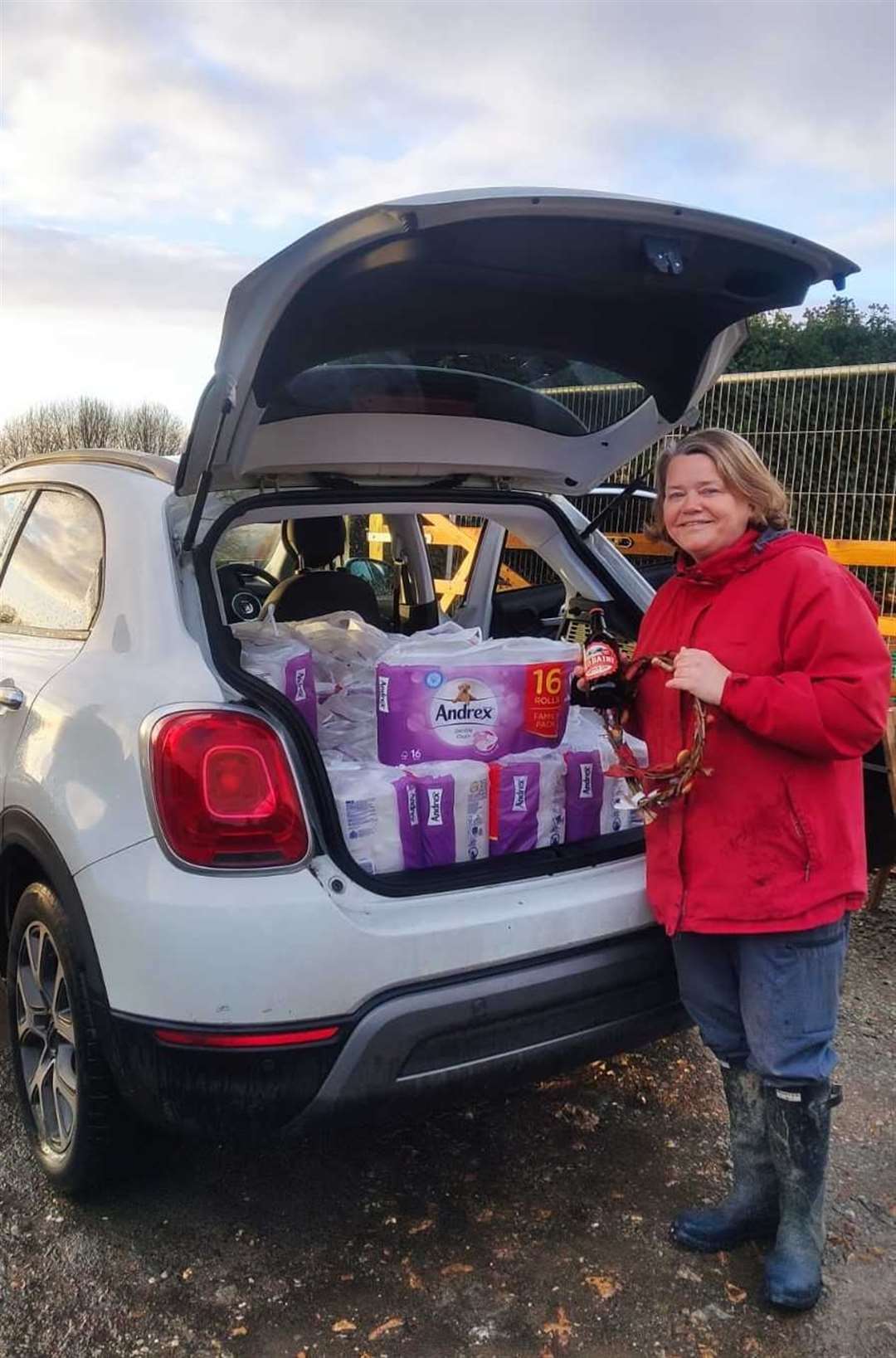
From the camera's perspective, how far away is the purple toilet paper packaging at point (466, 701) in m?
2.55

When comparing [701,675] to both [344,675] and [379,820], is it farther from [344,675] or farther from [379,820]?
[344,675]

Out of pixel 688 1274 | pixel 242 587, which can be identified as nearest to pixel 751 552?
pixel 688 1274

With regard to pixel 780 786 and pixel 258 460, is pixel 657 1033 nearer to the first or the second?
pixel 780 786

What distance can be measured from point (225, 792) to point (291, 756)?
0.50 feet

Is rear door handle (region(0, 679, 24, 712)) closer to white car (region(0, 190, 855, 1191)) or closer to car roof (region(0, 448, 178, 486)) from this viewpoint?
→ white car (region(0, 190, 855, 1191))

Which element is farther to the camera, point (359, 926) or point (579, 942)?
point (579, 942)

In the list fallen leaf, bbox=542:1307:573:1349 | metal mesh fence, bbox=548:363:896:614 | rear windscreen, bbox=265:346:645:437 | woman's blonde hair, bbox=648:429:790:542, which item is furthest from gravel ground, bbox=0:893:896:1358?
metal mesh fence, bbox=548:363:896:614

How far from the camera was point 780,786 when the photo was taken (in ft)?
6.98

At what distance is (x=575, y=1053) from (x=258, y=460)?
1576 millimetres

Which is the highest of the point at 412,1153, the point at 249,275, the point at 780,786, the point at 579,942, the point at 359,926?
the point at 249,275

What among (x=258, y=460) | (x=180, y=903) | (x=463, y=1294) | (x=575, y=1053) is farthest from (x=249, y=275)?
(x=463, y=1294)

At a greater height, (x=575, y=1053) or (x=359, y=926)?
(x=359, y=926)

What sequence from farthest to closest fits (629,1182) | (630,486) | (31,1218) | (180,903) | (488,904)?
(630,486), (629,1182), (31,1218), (488,904), (180,903)

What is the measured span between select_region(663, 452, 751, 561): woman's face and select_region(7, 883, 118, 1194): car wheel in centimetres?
151
